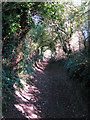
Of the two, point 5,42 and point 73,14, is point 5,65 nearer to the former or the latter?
point 5,42

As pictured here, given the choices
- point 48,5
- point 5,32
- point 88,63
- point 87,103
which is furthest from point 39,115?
point 48,5

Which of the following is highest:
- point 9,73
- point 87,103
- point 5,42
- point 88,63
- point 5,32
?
point 5,32

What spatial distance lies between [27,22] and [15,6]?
1.00 m

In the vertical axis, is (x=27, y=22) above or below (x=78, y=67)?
above

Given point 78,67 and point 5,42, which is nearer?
point 5,42

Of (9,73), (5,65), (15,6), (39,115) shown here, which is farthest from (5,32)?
(39,115)

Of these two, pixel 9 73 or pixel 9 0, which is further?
pixel 9 73

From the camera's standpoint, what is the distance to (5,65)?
5266 millimetres

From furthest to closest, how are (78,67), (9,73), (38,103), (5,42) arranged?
(78,67) → (38,103) → (9,73) → (5,42)

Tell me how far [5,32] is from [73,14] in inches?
176

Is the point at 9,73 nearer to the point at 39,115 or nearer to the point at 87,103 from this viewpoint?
the point at 39,115

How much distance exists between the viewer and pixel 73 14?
719 cm

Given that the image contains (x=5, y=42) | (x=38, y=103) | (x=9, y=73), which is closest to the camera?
(x=5, y=42)

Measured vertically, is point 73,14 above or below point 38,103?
above
